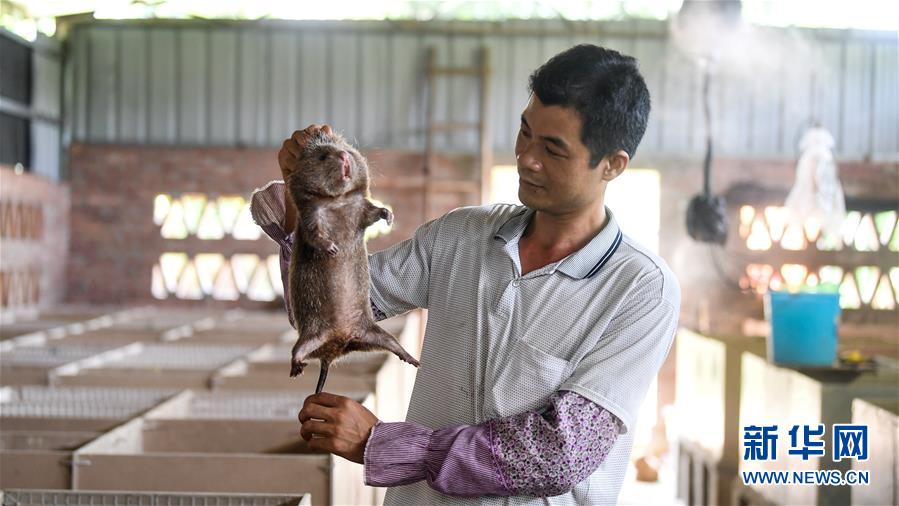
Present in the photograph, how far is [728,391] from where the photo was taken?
4.86m

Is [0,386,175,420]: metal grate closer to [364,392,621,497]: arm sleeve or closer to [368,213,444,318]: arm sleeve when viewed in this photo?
[368,213,444,318]: arm sleeve

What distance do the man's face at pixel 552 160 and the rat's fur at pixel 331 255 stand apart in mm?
248

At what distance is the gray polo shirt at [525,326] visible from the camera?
154cm

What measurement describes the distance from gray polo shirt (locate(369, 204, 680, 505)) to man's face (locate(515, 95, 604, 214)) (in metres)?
0.12

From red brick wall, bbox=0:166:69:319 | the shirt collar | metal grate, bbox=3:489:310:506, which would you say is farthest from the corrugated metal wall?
the shirt collar

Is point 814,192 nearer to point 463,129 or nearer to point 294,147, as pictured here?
point 463,129

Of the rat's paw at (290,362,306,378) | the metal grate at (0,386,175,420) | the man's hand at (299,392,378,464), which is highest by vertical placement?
the rat's paw at (290,362,306,378)

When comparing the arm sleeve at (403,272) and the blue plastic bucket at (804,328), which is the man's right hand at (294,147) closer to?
the arm sleeve at (403,272)

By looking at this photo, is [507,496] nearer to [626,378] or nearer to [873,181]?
[626,378]

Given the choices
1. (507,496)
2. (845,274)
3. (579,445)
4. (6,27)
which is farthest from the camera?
(845,274)

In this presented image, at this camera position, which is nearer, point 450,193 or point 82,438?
point 82,438

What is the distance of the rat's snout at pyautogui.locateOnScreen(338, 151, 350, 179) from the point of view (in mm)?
1385

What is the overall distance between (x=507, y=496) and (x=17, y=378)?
11.6 ft

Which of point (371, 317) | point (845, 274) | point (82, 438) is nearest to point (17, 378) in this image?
point (82, 438)
